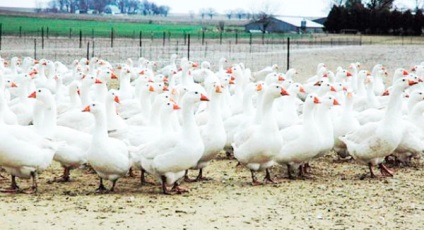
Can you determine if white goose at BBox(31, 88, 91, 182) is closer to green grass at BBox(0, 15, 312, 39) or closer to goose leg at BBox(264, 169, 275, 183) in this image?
goose leg at BBox(264, 169, 275, 183)

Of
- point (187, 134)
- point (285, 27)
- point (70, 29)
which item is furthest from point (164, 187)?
point (285, 27)

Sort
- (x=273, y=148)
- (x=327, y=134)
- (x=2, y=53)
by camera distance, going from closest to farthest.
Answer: (x=273, y=148), (x=327, y=134), (x=2, y=53)

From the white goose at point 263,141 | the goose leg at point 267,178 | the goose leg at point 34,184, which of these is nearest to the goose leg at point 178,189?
the white goose at point 263,141

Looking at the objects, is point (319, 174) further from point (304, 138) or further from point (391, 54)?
point (391, 54)

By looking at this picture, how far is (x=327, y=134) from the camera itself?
1173 centimetres

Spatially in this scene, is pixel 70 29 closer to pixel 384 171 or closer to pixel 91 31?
pixel 91 31

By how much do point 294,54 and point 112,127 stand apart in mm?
33266

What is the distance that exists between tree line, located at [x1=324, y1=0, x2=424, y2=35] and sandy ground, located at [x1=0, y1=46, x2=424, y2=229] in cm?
7294

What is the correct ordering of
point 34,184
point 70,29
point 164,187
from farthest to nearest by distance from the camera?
point 70,29 < point 164,187 < point 34,184

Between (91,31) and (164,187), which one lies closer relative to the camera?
(164,187)

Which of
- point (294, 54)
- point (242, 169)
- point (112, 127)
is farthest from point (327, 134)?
point (294, 54)

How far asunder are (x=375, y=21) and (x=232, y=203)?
7771 cm

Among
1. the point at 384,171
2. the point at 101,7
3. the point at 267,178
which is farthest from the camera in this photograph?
the point at 101,7

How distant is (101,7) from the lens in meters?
178
